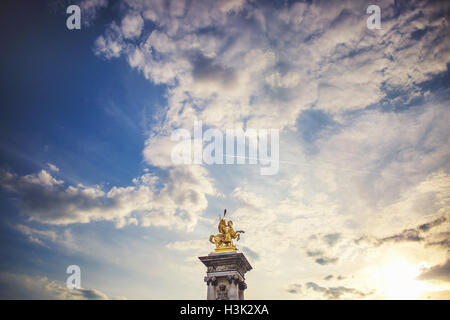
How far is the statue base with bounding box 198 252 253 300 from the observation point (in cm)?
1836

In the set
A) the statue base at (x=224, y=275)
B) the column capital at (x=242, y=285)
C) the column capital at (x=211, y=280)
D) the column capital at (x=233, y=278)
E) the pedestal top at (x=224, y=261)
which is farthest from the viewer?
the column capital at (x=242, y=285)

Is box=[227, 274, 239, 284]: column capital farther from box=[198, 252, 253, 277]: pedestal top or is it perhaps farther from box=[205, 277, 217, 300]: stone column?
box=[205, 277, 217, 300]: stone column

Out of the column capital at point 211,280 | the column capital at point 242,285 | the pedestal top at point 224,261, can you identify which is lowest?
the column capital at point 242,285

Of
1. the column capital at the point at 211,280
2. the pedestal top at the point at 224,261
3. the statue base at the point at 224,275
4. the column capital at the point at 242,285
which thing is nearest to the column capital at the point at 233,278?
the statue base at the point at 224,275

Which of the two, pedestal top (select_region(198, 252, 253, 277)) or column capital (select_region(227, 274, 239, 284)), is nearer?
column capital (select_region(227, 274, 239, 284))

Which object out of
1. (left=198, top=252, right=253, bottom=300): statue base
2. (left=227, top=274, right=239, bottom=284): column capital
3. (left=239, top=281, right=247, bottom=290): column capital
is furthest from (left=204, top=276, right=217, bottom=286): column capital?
(left=239, top=281, right=247, bottom=290): column capital

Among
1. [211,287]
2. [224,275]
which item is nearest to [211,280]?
[211,287]

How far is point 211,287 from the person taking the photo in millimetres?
18672

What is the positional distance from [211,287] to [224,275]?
3.81ft

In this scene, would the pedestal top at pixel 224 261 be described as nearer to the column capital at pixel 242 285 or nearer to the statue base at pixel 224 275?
the statue base at pixel 224 275

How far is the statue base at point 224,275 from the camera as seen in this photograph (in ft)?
60.2
